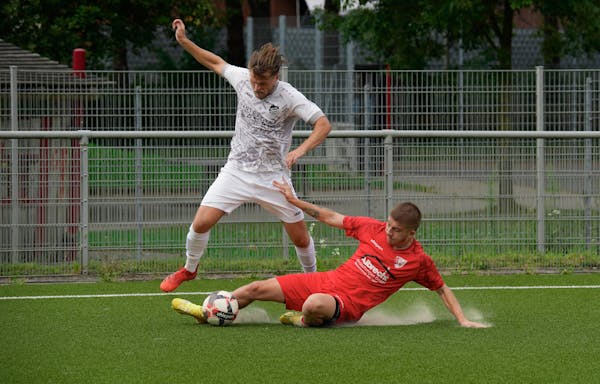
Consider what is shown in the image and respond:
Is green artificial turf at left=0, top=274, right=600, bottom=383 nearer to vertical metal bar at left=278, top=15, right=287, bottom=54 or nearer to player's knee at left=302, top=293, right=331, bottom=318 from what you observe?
player's knee at left=302, top=293, right=331, bottom=318

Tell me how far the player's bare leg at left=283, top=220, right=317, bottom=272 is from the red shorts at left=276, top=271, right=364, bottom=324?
2.92 ft

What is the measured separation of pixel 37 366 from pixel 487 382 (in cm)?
279

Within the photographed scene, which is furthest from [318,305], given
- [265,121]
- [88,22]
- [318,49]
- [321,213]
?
[318,49]

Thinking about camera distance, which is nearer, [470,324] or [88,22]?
[470,324]

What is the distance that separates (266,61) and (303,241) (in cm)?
166

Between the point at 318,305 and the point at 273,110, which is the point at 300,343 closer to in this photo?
the point at 318,305

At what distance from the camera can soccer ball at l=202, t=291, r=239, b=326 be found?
369 inches

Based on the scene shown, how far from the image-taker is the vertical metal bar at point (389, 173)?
13.7 m

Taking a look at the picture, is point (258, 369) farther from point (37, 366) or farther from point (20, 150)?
point (20, 150)

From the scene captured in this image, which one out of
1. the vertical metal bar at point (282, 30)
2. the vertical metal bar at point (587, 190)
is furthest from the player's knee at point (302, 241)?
the vertical metal bar at point (282, 30)

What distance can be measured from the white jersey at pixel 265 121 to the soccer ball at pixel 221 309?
1161mm

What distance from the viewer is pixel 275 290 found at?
933cm

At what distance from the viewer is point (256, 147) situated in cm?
998

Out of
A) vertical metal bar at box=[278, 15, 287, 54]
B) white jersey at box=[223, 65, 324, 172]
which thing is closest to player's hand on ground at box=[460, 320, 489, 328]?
white jersey at box=[223, 65, 324, 172]
